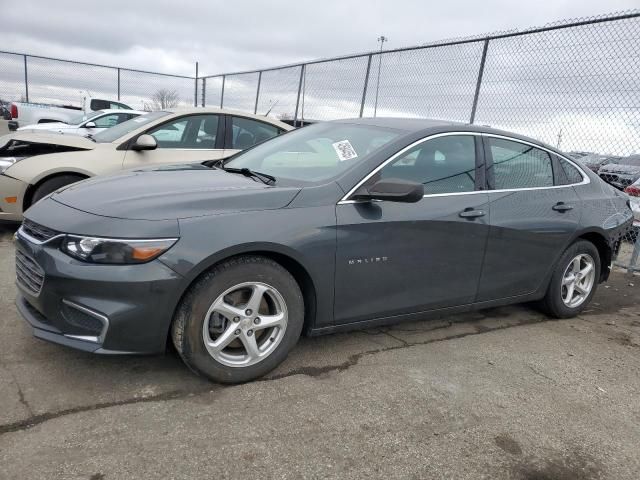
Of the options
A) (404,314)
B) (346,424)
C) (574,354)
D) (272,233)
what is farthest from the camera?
(574,354)

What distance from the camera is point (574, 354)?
3.90 meters

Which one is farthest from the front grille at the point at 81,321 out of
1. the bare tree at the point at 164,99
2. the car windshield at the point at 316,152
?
the bare tree at the point at 164,99

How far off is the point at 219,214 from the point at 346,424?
4.11 feet

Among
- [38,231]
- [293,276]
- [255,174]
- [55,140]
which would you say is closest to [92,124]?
[55,140]

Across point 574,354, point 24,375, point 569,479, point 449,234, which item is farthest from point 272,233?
point 574,354

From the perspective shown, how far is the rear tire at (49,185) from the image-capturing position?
5.39m

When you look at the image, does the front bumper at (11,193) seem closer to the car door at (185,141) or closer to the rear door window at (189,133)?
the car door at (185,141)

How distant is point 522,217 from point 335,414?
2112mm

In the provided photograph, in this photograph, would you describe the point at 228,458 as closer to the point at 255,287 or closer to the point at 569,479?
the point at 255,287

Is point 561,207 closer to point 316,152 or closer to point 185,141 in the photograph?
point 316,152

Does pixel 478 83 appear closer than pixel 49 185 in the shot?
No

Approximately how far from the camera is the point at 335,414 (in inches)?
110

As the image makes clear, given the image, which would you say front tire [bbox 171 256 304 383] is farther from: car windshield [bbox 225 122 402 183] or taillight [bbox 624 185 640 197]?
taillight [bbox 624 185 640 197]

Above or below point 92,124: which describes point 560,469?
below
